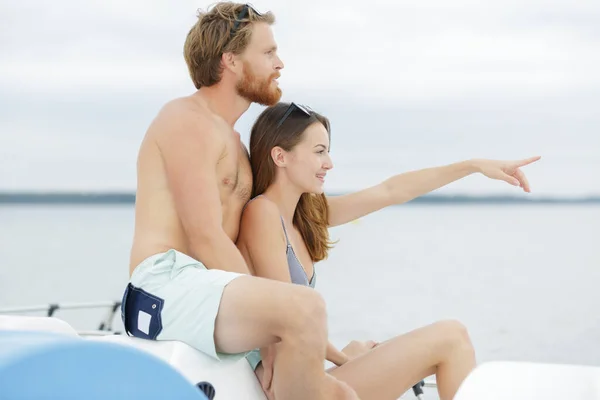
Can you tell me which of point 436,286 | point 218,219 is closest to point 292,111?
point 218,219

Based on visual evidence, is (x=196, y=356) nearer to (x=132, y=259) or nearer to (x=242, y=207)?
(x=132, y=259)

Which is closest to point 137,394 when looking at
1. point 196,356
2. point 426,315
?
point 196,356

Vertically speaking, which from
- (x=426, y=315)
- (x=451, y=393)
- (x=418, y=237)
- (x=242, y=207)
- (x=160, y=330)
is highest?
(x=242, y=207)

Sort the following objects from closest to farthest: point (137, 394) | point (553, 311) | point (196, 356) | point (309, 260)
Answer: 1. point (137, 394)
2. point (196, 356)
3. point (309, 260)
4. point (553, 311)

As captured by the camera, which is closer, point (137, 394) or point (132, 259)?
point (137, 394)

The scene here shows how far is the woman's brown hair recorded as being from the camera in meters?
2.84

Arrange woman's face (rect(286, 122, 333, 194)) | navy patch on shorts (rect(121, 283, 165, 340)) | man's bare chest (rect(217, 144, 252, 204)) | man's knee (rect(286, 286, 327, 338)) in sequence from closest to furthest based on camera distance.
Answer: man's knee (rect(286, 286, 327, 338))
navy patch on shorts (rect(121, 283, 165, 340))
man's bare chest (rect(217, 144, 252, 204))
woman's face (rect(286, 122, 333, 194))

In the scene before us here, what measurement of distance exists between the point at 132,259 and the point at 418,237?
25.2 meters

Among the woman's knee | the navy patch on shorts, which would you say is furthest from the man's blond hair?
the woman's knee

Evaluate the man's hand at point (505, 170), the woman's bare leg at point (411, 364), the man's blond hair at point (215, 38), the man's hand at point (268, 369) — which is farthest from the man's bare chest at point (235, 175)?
the man's hand at point (505, 170)

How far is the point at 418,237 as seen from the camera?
27484mm

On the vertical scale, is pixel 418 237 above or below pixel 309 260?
below

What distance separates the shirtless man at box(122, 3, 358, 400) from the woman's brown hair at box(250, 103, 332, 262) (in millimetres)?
44

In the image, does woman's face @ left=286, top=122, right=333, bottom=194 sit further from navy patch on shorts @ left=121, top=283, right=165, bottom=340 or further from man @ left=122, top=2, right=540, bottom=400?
navy patch on shorts @ left=121, top=283, right=165, bottom=340
